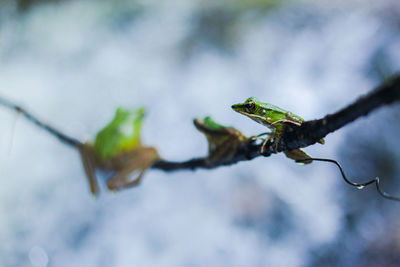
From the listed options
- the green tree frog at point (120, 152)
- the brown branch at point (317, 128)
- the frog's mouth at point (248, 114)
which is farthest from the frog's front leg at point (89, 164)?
the frog's mouth at point (248, 114)

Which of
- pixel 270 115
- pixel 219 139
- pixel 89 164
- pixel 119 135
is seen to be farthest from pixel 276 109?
pixel 89 164

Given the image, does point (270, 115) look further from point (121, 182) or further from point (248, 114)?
point (121, 182)

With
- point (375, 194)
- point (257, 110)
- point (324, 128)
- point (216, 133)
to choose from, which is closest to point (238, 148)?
point (216, 133)

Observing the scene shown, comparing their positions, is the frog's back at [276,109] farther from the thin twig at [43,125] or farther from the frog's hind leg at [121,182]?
the thin twig at [43,125]

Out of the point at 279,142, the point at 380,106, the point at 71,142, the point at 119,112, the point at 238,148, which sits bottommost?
the point at 71,142

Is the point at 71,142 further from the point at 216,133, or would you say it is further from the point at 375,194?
the point at 375,194

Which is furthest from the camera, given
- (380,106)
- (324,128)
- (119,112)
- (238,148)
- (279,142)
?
(119,112)
